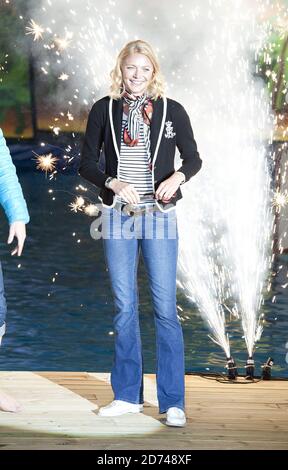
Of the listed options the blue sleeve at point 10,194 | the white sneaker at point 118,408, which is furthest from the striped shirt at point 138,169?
the white sneaker at point 118,408

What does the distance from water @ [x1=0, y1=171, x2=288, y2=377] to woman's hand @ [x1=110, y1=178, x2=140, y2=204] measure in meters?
2.16

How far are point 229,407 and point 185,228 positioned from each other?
4.11 m

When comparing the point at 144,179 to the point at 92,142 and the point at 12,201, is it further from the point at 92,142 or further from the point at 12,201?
the point at 12,201

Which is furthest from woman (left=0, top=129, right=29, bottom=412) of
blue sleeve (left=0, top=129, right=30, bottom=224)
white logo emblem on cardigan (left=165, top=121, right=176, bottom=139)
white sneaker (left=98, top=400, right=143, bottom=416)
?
white sneaker (left=98, top=400, right=143, bottom=416)

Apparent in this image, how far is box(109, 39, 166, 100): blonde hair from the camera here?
4449mm

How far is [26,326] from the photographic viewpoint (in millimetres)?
9875

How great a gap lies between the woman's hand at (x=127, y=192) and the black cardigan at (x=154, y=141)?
0.34ft

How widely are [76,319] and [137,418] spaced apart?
5.68 metres

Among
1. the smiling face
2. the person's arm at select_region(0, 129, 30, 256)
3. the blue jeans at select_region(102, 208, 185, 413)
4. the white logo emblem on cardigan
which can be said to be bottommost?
the blue jeans at select_region(102, 208, 185, 413)

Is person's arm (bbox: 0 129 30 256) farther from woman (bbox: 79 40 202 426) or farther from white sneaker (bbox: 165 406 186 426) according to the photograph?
white sneaker (bbox: 165 406 186 426)

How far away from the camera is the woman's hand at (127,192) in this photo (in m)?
4.37

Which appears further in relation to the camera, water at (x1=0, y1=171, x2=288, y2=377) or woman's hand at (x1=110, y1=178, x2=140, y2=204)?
water at (x1=0, y1=171, x2=288, y2=377)

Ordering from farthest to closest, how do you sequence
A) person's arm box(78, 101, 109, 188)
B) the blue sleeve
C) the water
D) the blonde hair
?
the water, person's arm box(78, 101, 109, 188), the blonde hair, the blue sleeve

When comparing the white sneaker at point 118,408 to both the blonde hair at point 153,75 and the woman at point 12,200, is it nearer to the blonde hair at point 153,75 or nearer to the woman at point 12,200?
the woman at point 12,200
